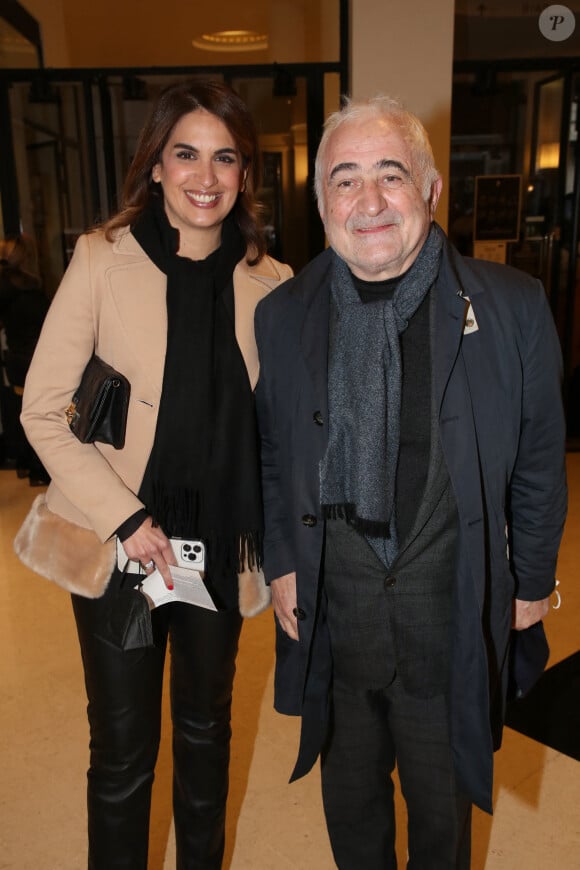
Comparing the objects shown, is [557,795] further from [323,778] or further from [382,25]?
[382,25]

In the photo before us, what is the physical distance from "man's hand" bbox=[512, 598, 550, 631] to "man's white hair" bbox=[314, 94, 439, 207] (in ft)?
→ 2.89

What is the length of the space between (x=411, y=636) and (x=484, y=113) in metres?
5.36

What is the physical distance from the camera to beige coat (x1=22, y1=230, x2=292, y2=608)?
5.16 ft

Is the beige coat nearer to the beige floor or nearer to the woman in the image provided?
the woman

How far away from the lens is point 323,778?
1769 millimetres

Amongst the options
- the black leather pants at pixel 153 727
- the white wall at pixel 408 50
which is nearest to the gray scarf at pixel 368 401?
the black leather pants at pixel 153 727

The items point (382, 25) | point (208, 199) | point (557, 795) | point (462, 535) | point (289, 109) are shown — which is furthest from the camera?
point (289, 109)

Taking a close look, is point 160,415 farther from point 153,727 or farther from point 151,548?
point 153,727

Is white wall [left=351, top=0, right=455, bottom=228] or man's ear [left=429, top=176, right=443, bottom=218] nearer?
man's ear [left=429, top=176, right=443, bottom=218]

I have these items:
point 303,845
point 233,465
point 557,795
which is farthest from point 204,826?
point 557,795

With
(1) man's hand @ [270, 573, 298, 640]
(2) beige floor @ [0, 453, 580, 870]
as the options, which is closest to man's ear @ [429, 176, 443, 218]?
(1) man's hand @ [270, 573, 298, 640]

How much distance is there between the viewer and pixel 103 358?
1640mm

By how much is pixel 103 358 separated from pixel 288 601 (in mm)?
667

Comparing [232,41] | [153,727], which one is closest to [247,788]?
[153,727]
